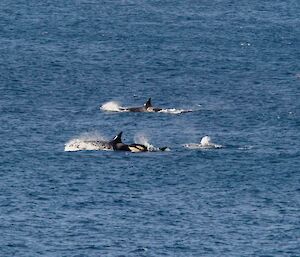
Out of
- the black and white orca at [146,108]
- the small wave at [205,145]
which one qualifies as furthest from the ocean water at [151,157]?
the black and white orca at [146,108]

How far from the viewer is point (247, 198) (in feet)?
405

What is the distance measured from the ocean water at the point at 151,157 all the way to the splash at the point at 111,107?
116cm

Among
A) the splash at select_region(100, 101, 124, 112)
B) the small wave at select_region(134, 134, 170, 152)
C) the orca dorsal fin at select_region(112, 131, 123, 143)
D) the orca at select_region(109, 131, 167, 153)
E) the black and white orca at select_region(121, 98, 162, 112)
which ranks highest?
the orca dorsal fin at select_region(112, 131, 123, 143)

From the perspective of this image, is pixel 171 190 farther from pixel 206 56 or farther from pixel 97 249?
pixel 206 56

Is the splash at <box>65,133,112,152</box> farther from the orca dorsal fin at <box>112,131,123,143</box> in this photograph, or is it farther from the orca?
the orca dorsal fin at <box>112,131,123,143</box>

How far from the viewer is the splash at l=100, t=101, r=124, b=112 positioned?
6265 inches

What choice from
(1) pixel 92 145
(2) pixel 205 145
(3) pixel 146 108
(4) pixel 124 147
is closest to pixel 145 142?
(4) pixel 124 147

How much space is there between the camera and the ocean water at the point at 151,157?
112625 mm

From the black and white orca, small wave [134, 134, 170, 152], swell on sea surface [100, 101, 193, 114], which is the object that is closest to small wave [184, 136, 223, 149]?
small wave [134, 134, 170, 152]

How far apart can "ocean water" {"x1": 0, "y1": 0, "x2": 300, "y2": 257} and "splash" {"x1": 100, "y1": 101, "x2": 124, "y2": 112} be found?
1.16 m

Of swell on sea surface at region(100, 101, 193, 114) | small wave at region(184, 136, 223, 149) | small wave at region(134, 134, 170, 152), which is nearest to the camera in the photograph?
small wave at region(134, 134, 170, 152)

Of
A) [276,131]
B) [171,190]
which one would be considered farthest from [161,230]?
[276,131]

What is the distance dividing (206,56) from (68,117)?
42.8 metres

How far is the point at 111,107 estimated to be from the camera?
526ft
